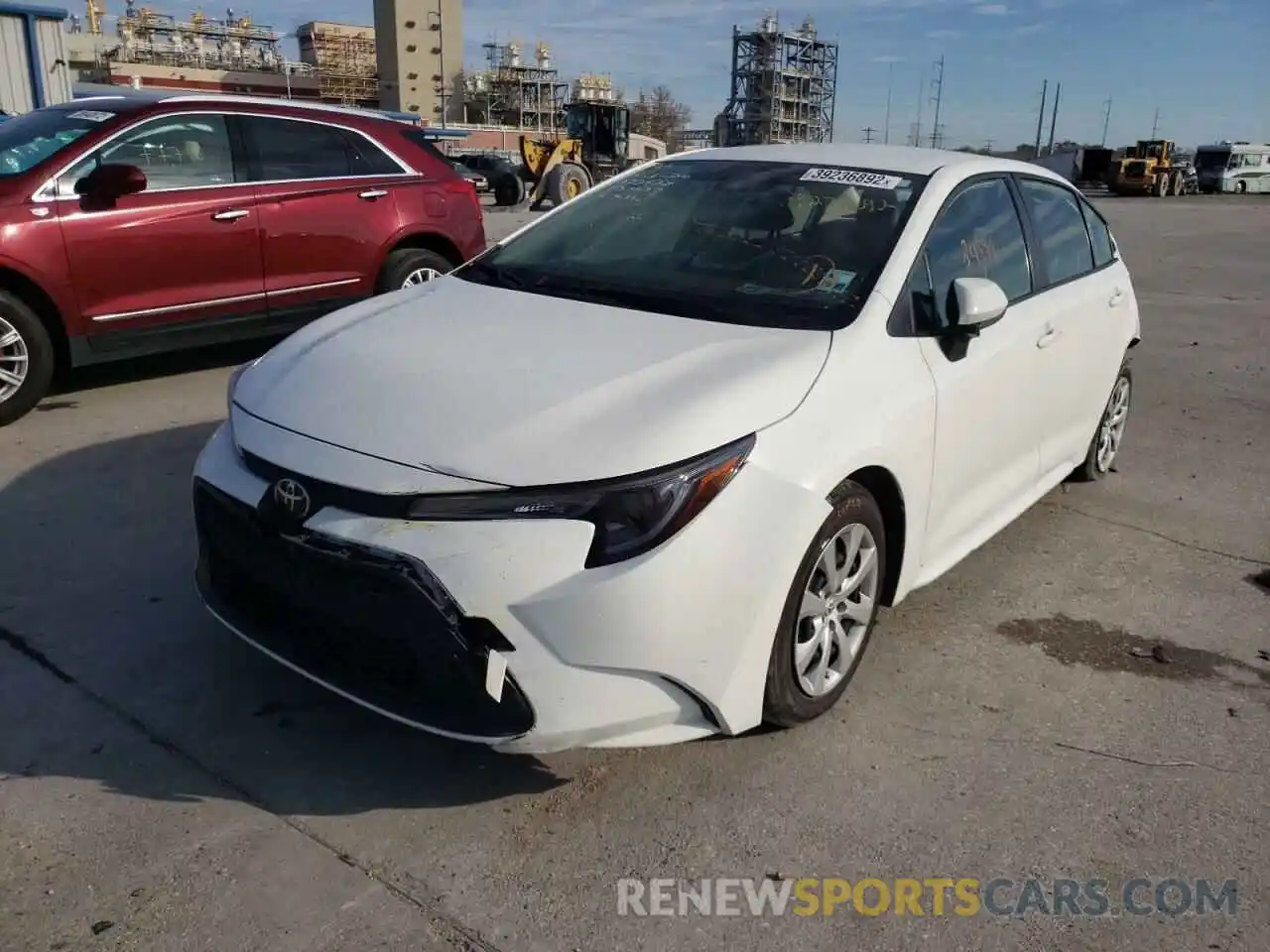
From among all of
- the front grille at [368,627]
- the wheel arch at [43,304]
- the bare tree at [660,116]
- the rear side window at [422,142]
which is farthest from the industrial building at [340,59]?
the front grille at [368,627]

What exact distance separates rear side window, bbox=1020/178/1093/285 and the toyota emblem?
124 inches

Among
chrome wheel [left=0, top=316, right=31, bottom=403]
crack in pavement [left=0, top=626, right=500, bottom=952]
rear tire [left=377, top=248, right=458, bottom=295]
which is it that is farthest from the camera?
rear tire [left=377, top=248, right=458, bottom=295]

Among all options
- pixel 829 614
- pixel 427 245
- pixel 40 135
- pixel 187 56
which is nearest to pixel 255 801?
pixel 829 614

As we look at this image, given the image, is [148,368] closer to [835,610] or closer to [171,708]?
[171,708]

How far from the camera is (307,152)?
6.64 m

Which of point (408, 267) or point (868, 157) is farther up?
point (868, 157)

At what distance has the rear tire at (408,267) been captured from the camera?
6996mm

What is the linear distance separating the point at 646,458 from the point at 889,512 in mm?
1055

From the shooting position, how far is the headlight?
2.38 metres

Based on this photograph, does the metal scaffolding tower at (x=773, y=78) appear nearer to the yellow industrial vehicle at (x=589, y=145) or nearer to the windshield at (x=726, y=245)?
the yellow industrial vehicle at (x=589, y=145)

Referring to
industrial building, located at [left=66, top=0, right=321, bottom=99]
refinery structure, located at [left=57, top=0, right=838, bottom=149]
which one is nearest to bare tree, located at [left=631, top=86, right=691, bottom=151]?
refinery structure, located at [left=57, top=0, right=838, bottom=149]

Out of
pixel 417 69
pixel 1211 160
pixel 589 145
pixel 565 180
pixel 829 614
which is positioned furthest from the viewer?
pixel 417 69

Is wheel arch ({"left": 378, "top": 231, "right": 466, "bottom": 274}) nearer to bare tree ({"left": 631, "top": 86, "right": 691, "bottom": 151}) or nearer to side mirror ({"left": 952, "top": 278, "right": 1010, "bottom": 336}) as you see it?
side mirror ({"left": 952, "top": 278, "right": 1010, "bottom": 336})

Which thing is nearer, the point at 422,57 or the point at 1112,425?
the point at 1112,425
